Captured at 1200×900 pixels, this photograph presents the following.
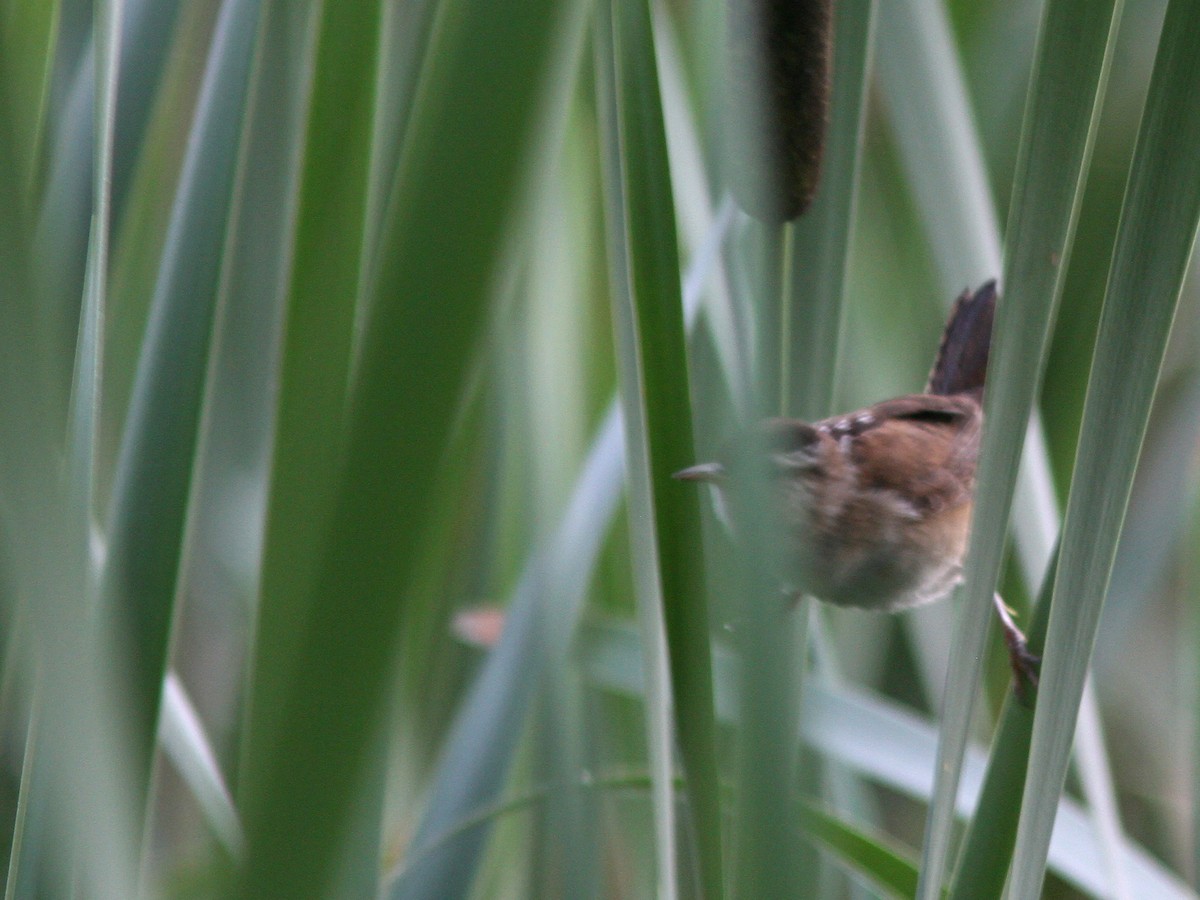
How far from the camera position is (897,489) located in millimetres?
1235

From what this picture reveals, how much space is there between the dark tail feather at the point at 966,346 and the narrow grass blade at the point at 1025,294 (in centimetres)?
50

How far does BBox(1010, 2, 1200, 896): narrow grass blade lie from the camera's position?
503 mm

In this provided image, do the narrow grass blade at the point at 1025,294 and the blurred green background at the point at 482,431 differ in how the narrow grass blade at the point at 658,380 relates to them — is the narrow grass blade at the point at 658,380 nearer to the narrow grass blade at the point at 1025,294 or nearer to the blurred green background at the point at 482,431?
the blurred green background at the point at 482,431

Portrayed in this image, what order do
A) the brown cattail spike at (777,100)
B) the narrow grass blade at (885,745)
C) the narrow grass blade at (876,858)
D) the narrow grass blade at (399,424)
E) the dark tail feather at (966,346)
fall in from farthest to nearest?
the dark tail feather at (966,346) → the narrow grass blade at (885,745) → the narrow grass blade at (876,858) → the brown cattail spike at (777,100) → the narrow grass blade at (399,424)

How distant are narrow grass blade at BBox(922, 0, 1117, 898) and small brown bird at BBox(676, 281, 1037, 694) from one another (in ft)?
1.56

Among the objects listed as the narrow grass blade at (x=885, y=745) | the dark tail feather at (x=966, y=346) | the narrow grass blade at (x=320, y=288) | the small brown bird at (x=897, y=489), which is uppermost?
the narrow grass blade at (x=320, y=288)

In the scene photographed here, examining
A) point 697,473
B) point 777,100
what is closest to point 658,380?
point 697,473

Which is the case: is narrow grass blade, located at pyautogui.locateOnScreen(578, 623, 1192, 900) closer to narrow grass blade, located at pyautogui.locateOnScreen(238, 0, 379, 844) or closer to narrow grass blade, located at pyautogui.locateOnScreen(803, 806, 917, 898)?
narrow grass blade, located at pyautogui.locateOnScreen(803, 806, 917, 898)

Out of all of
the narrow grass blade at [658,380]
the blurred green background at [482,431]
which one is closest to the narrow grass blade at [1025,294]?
the blurred green background at [482,431]

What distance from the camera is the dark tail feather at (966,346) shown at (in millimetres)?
1096

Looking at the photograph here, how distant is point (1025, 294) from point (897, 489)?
0.71m

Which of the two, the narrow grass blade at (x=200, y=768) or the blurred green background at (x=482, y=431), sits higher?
the blurred green background at (x=482, y=431)

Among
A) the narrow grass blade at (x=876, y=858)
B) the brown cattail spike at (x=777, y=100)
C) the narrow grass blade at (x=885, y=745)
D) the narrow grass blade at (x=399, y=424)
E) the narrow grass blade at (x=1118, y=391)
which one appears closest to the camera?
the narrow grass blade at (x=399, y=424)

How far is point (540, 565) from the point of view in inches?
31.6
